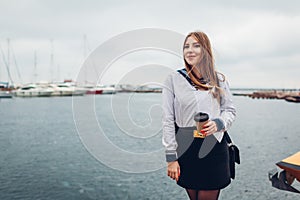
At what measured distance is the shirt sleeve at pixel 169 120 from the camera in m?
1.47

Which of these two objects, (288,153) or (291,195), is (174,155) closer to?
(291,195)

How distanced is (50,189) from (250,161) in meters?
4.86

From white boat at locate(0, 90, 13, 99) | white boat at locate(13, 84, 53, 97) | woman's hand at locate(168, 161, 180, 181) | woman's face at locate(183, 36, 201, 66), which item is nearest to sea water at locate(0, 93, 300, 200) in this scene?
woman's hand at locate(168, 161, 180, 181)

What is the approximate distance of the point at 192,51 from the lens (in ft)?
5.05

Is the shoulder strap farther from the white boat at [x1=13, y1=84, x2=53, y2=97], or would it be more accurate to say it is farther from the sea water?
the white boat at [x1=13, y1=84, x2=53, y2=97]

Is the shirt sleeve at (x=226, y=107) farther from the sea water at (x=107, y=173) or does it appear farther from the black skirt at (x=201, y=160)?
the sea water at (x=107, y=173)

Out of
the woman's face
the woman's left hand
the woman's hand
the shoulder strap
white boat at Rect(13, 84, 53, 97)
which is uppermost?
the woman's face

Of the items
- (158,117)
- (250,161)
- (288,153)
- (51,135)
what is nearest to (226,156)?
(158,117)

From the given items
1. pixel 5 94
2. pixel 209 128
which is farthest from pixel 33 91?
pixel 209 128

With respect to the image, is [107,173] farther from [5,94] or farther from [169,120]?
[5,94]

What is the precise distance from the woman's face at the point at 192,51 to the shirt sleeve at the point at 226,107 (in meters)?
0.21

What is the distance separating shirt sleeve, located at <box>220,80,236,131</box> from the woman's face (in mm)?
206

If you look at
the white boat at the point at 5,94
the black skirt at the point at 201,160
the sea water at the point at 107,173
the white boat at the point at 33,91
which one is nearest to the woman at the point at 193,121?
the black skirt at the point at 201,160

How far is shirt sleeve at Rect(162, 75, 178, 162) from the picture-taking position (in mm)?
1471
